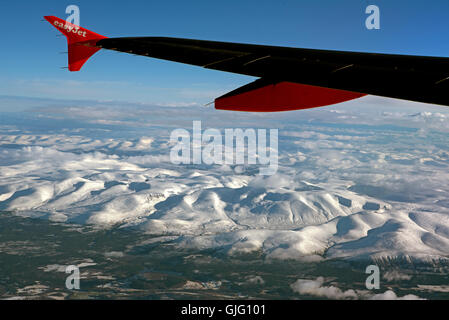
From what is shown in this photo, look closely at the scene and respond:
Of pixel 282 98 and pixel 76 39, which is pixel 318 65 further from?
pixel 76 39

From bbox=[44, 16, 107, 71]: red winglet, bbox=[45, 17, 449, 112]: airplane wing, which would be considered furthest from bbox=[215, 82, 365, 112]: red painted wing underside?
bbox=[44, 16, 107, 71]: red winglet

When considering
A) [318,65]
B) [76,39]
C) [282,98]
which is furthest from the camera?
[76,39]

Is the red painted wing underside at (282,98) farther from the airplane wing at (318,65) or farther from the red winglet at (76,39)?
the red winglet at (76,39)

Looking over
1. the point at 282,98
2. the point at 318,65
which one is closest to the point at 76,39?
the point at 282,98

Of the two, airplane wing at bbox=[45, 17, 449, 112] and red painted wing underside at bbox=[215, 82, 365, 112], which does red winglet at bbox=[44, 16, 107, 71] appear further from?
red painted wing underside at bbox=[215, 82, 365, 112]

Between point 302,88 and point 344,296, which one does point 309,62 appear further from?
point 344,296
